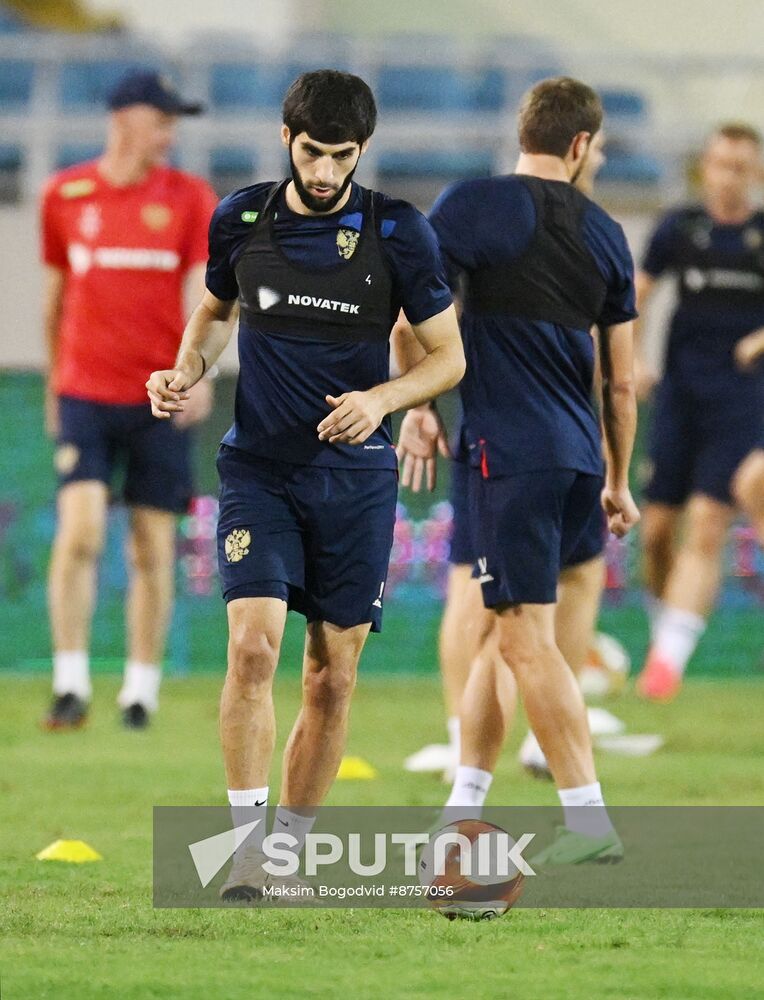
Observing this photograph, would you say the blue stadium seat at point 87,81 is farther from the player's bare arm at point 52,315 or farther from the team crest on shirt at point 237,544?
the team crest on shirt at point 237,544

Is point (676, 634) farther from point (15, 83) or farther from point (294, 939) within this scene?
point (15, 83)

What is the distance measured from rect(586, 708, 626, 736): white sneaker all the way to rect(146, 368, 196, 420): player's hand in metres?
3.61

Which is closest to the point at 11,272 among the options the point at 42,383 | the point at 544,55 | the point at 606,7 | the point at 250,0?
the point at 42,383

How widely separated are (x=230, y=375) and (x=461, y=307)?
547 centimetres

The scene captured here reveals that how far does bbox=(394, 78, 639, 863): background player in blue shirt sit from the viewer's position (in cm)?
460

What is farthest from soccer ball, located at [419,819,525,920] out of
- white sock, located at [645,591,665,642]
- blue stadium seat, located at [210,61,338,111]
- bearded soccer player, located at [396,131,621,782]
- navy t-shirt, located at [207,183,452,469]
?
blue stadium seat, located at [210,61,338,111]

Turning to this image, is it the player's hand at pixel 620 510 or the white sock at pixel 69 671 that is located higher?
the player's hand at pixel 620 510

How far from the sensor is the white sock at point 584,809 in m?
4.56

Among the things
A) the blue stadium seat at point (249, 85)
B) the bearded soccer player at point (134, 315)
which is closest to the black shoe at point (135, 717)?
the bearded soccer player at point (134, 315)

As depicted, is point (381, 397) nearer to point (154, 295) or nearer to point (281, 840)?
point (281, 840)

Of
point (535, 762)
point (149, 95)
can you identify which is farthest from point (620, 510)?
point (149, 95)

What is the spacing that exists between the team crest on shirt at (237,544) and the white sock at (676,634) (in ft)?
15.8

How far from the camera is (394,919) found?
12.1 ft

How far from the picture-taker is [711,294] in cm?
866
